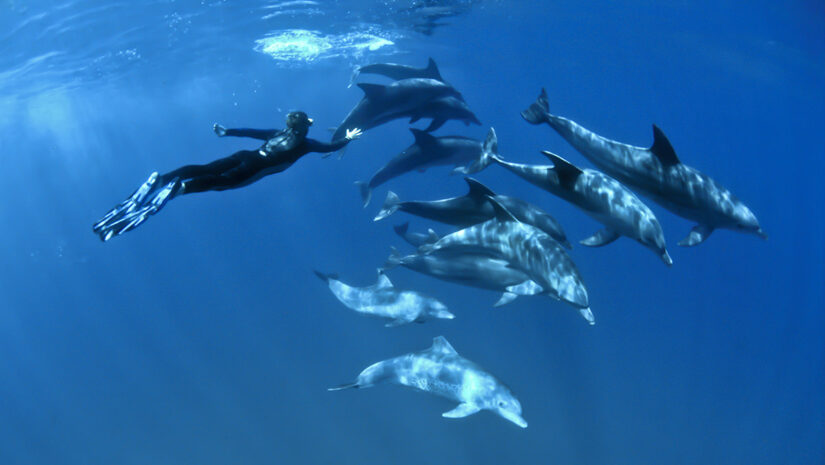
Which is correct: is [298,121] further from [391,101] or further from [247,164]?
[391,101]

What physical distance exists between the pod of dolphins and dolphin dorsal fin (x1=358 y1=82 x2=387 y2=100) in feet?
0.06

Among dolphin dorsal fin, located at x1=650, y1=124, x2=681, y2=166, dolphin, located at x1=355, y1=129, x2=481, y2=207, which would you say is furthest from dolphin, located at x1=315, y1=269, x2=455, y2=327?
dolphin dorsal fin, located at x1=650, y1=124, x2=681, y2=166

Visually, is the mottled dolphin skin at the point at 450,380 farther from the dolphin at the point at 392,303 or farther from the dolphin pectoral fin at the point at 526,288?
the dolphin pectoral fin at the point at 526,288

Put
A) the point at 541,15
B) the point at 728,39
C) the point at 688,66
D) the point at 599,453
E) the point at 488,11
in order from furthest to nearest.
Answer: the point at 688,66, the point at 728,39, the point at 541,15, the point at 488,11, the point at 599,453

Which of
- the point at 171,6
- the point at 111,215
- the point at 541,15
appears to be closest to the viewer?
the point at 111,215

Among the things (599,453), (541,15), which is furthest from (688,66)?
(599,453)

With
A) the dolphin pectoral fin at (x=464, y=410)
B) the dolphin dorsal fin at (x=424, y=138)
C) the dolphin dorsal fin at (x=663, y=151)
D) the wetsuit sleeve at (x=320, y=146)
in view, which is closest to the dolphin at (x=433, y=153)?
the dolphin dorsal fin at (x=424, y=138)

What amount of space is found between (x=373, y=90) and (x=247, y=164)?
4.37 metres

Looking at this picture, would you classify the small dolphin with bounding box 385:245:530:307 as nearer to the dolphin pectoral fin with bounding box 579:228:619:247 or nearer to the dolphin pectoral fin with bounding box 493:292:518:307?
the dolphin pectoral fin with bounding box 493:292:518:307

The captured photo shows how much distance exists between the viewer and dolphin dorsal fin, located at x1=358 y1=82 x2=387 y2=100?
855cm

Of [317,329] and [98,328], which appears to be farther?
[98,328]

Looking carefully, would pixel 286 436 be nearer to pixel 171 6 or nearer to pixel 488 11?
pixel 171 6

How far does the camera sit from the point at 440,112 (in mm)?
9602

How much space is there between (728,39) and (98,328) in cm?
4187
